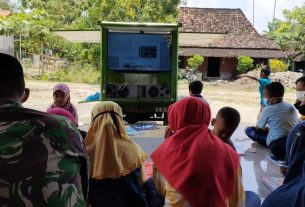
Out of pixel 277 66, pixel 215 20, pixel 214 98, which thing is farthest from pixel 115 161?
pixel 215 20

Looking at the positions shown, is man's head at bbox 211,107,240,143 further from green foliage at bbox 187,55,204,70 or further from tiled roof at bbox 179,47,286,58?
tiled roof at bbox 179,47,286,58

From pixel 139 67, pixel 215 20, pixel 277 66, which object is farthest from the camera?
pixel 215 20

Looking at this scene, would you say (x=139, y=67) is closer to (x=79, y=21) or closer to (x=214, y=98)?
(x=214, y=98)

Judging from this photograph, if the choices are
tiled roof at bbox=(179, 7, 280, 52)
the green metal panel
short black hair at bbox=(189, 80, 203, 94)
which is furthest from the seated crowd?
tiled roof at bbox=(179, 7, 280, 52)

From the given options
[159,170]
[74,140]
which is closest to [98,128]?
[159,170]

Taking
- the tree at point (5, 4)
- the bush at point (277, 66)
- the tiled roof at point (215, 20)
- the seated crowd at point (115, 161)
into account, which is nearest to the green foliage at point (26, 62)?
the tiled roof at point (215, 20)

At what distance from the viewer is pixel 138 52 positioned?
7.57m

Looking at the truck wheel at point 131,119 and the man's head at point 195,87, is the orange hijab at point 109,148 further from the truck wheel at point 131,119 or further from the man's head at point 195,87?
the truck wheel at point 131,119

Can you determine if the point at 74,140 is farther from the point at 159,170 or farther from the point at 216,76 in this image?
the point at 216,76

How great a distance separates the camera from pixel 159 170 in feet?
7.63

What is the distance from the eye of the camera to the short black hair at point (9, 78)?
136 centimetres

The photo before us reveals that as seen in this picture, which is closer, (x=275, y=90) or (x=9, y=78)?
(x=9, y=78)

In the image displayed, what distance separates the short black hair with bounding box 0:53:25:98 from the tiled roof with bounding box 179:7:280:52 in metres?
23.1

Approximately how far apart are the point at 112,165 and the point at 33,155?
50.2 inches
